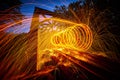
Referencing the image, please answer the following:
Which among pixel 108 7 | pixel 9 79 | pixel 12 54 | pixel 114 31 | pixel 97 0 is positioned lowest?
pixel 9 79

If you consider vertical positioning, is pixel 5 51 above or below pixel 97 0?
below

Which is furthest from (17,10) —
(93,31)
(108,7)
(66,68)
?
(66,68)

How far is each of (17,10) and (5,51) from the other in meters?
5.25

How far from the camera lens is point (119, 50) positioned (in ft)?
36.3

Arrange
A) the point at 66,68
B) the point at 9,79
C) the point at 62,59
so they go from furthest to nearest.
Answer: the point at 9,79, the point at 62,59, the point at 66,68


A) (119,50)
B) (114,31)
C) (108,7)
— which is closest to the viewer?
(119,50)

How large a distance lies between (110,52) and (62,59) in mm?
6307

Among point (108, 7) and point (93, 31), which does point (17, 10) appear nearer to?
point (93, 31)

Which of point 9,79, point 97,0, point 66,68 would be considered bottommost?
point 9,79

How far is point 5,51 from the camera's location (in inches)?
380

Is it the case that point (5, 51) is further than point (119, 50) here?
No

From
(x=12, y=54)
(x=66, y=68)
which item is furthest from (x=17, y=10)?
(x=66, y=68)

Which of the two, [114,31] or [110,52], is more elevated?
[114,31]

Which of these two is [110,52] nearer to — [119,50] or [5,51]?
[119,50]
